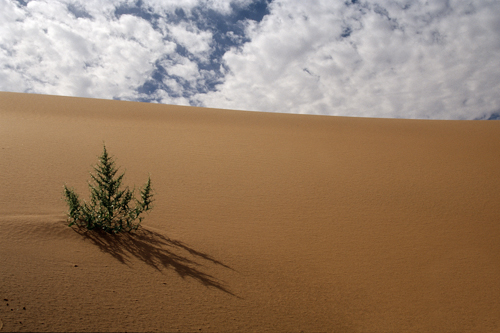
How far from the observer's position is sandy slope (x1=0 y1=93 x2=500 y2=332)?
12.6 ft

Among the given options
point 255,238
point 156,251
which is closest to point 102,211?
point 156,251

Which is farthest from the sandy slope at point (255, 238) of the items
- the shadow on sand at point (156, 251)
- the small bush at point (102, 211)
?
the small bush at point (102, 211)

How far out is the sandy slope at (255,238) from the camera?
12.6ft

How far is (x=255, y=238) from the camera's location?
238 inches

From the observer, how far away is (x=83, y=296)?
366 centimetres

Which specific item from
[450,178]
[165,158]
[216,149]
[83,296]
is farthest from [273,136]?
[83,296]

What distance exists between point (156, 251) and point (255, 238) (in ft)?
6.13

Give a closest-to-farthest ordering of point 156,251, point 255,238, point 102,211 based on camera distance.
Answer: point 156,251, point 102,211, point 255,238

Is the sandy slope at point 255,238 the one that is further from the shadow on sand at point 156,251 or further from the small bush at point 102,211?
the small bush at point 102,211

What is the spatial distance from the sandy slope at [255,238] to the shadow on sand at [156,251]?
0.03 m

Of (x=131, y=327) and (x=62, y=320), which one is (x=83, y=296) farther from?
(x=131, y=327)

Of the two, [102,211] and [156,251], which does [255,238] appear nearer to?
[156,251]

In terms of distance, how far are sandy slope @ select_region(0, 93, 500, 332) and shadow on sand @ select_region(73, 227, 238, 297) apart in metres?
0.03

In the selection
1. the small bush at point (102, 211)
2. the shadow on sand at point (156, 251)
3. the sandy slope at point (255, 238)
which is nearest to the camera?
the sandy slope at point (255, 238)
